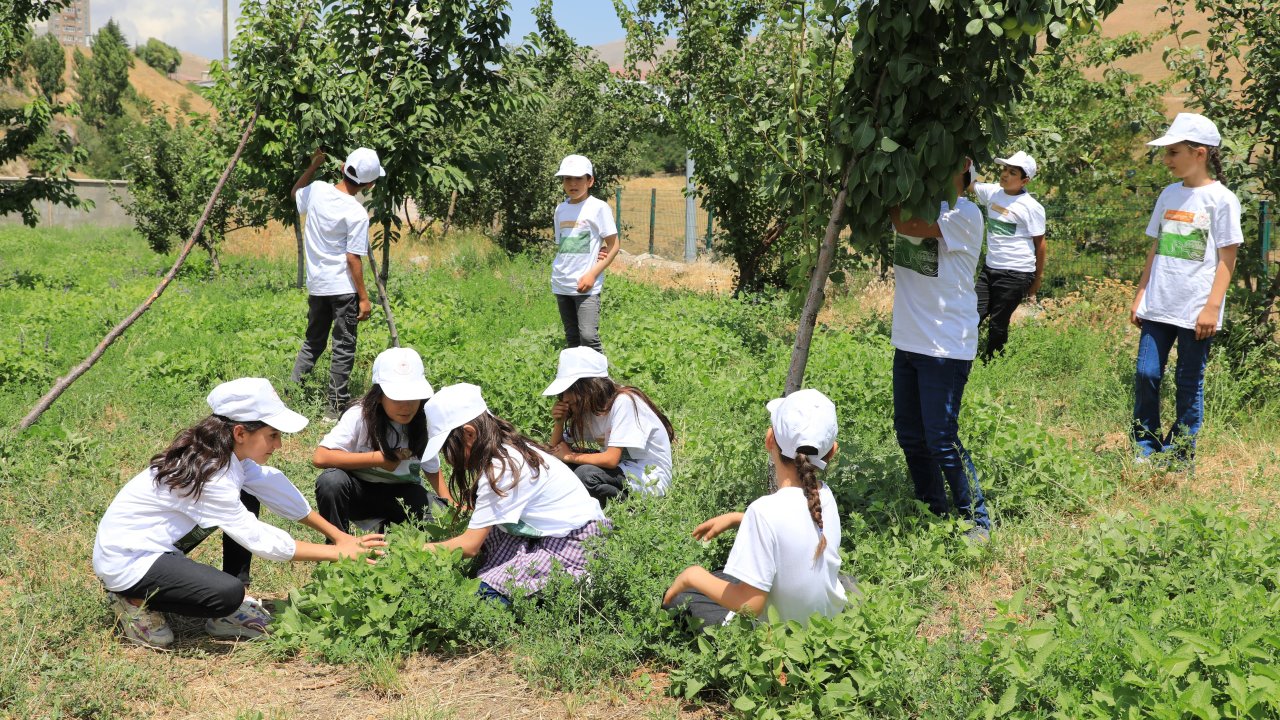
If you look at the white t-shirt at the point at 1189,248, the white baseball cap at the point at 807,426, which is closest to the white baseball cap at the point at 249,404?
the white baseball cap at the point at 807,426

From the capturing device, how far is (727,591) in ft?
10.1

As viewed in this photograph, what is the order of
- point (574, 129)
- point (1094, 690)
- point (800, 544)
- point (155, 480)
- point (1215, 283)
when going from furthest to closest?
point (574, 129), point (1215, 283), point (155, 480), point (800, 544), point (1094, 690)

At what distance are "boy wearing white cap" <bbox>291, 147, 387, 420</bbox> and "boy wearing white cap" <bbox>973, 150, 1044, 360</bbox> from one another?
15.0ft

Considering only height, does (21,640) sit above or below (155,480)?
below

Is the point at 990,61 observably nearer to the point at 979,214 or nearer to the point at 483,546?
the point at 979,214

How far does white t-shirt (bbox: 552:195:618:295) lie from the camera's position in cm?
695

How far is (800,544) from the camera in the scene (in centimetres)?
298

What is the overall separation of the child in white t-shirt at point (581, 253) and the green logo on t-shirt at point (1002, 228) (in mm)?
2920

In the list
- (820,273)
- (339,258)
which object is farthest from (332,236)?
(820,273)

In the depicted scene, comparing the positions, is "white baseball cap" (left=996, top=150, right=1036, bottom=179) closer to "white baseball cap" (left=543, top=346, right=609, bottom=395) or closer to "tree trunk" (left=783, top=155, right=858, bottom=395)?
"tree trunk" (left=783, top=155, right=858, bottom=395)

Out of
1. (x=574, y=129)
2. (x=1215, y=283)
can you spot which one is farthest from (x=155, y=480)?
(x=574, y=129)

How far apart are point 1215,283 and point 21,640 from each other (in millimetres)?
5612

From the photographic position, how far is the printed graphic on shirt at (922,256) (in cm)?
404

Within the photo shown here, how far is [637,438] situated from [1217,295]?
3099 mm
